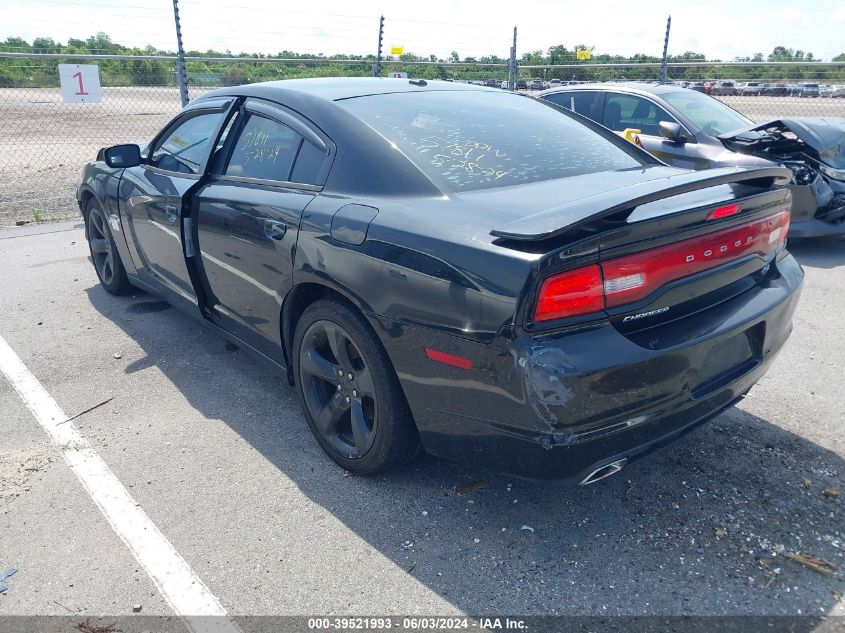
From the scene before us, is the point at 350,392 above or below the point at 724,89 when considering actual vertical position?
below

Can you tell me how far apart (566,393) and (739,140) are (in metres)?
5.41

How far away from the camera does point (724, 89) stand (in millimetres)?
15633

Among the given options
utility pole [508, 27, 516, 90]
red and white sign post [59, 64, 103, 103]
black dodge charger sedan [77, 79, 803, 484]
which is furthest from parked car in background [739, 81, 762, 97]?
black dodge charger sedan [77, 79, 803, 484]

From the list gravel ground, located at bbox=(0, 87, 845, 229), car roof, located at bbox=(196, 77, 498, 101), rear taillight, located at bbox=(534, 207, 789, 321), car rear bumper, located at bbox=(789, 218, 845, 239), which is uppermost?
car roof, located at bbox=(196, 77, 498, 101)

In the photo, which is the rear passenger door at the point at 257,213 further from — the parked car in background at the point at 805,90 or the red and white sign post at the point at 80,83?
the parked car in background at the point at 805,90

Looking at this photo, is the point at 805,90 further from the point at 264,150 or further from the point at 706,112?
the point at 264,150

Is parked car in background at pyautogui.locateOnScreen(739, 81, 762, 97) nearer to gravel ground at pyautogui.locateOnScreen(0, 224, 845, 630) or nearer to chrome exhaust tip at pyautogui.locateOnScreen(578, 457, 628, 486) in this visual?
gravel ground at pyautogui.locateOnScreen(0, 224, 845, 630)

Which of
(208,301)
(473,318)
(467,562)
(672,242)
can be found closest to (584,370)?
(473,318)

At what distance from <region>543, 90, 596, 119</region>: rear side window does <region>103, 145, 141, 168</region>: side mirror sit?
199 inches

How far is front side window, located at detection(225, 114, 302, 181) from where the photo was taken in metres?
3.23

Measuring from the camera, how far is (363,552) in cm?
254

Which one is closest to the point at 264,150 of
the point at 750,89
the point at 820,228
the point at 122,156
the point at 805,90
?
the point at 122,156

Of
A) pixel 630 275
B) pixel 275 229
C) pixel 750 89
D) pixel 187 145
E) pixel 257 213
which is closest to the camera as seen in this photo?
pixel 630 275

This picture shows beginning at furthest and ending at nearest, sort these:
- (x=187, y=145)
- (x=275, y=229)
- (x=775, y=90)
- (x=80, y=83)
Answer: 1. (x=775, y=90)
2. (x=80, y=83)
3. (x=187, y=145)
4. (x=275, y=229)
